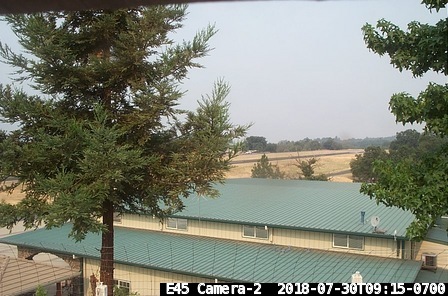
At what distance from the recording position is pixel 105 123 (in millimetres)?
4262

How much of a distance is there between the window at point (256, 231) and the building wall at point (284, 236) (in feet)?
0.23

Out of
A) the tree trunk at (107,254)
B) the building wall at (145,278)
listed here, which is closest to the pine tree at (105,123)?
the tree trunk at (107,254)

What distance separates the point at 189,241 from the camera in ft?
27.6

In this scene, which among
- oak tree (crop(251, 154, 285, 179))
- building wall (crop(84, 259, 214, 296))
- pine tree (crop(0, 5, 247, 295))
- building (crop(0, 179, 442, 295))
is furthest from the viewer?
oak tree (crop(251, 154, 285, 179))

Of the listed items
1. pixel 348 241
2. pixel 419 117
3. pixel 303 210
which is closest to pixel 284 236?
pixel 303 210

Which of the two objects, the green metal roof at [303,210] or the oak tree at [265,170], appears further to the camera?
the oak tree at [265,170]

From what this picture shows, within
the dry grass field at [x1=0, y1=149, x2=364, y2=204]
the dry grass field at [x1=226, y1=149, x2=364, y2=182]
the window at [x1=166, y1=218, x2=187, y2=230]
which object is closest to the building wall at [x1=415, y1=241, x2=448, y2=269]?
the window at [x1=166, y1=218, x2=187, y2=230]

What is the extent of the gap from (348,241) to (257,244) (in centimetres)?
179

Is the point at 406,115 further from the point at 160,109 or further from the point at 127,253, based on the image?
the point at 127,253

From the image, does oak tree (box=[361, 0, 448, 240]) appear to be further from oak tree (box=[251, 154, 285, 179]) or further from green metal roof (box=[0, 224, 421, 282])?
oak tree (box=[251, 154, 285, 179])

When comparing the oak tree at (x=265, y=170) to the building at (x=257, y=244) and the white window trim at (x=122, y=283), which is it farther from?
the white window trim at (x=122, y=283)

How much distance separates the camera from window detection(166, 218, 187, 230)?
8.91 metres

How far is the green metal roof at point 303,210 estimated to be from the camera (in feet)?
24.0

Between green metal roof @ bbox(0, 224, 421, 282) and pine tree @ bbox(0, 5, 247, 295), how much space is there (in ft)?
6.19
